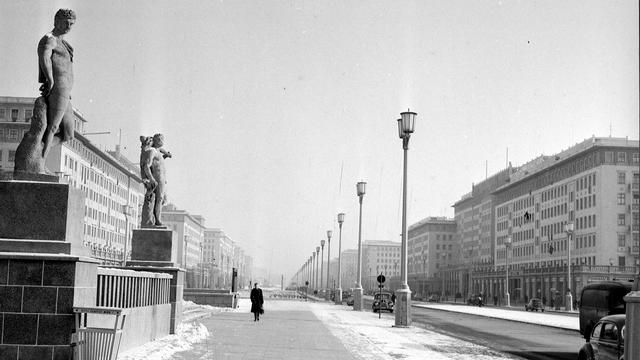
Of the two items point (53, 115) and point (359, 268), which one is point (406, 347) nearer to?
point (53, 115)

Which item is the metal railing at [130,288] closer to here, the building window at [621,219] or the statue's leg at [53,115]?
the statue's leg at [53,115]

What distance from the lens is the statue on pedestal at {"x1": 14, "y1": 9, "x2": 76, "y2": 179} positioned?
37.8ft

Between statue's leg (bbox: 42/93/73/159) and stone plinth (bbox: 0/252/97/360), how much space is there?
185cm

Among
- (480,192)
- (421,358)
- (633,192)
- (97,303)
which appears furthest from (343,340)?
(480,192)

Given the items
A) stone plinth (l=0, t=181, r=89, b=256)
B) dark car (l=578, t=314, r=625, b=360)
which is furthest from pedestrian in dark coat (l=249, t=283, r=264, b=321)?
stone plinth (l=0, t=181, r=89, b=256)

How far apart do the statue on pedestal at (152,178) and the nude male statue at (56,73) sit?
8.22 metres

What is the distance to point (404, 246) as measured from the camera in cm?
3225

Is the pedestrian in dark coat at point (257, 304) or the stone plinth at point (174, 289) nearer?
the stone plinth at point (174, 289)

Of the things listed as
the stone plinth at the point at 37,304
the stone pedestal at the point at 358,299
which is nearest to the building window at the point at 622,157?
the stone pedestal at the point at 358,299

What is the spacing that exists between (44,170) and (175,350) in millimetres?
5873

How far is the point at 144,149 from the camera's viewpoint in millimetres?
20406

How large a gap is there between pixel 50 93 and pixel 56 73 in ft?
1.06

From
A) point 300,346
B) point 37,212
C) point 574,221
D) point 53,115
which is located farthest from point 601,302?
point 574,221

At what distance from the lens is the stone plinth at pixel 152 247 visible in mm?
19828
